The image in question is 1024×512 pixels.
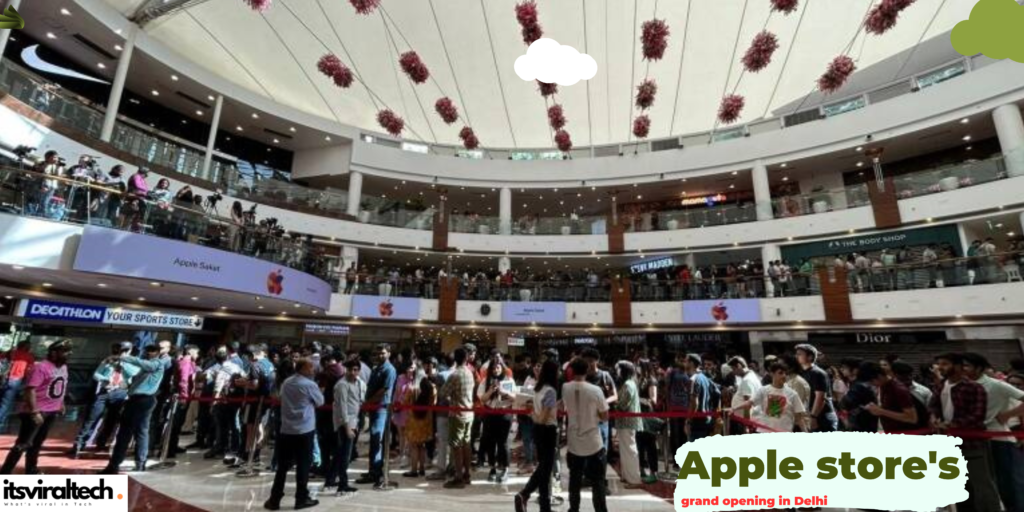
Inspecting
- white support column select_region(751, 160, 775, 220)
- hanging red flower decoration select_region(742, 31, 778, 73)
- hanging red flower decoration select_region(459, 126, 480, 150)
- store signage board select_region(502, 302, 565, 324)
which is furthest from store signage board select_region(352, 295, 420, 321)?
white support column select_region(751, 160, 775, 220)

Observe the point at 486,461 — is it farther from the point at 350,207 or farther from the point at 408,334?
the point at 350,207

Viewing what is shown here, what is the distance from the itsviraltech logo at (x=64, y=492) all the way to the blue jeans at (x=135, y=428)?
8.05 ft

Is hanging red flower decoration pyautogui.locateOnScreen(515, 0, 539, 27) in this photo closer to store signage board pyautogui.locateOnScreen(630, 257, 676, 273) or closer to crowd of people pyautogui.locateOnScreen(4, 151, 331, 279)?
crowd of people pyautogui.locateOnScreen(4, 151, 331, 279)

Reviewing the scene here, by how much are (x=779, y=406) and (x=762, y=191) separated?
16629 millimetres

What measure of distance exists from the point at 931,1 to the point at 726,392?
17.4m

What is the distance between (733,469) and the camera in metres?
3.22

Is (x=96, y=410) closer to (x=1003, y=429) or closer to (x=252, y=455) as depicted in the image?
(x=252, y=455)

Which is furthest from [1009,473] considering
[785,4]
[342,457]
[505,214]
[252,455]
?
[505,214]

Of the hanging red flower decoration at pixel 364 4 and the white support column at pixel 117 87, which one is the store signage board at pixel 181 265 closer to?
the hanging red flower decoration at pixel 364 4

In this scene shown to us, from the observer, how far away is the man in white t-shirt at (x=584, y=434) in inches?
158

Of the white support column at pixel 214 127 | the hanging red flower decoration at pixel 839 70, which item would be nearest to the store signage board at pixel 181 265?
the white support column at pixel 214 127

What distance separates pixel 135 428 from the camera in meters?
5.65

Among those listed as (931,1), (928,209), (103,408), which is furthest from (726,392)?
(931,1)

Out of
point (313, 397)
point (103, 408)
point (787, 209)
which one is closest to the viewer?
point (313, 397)
